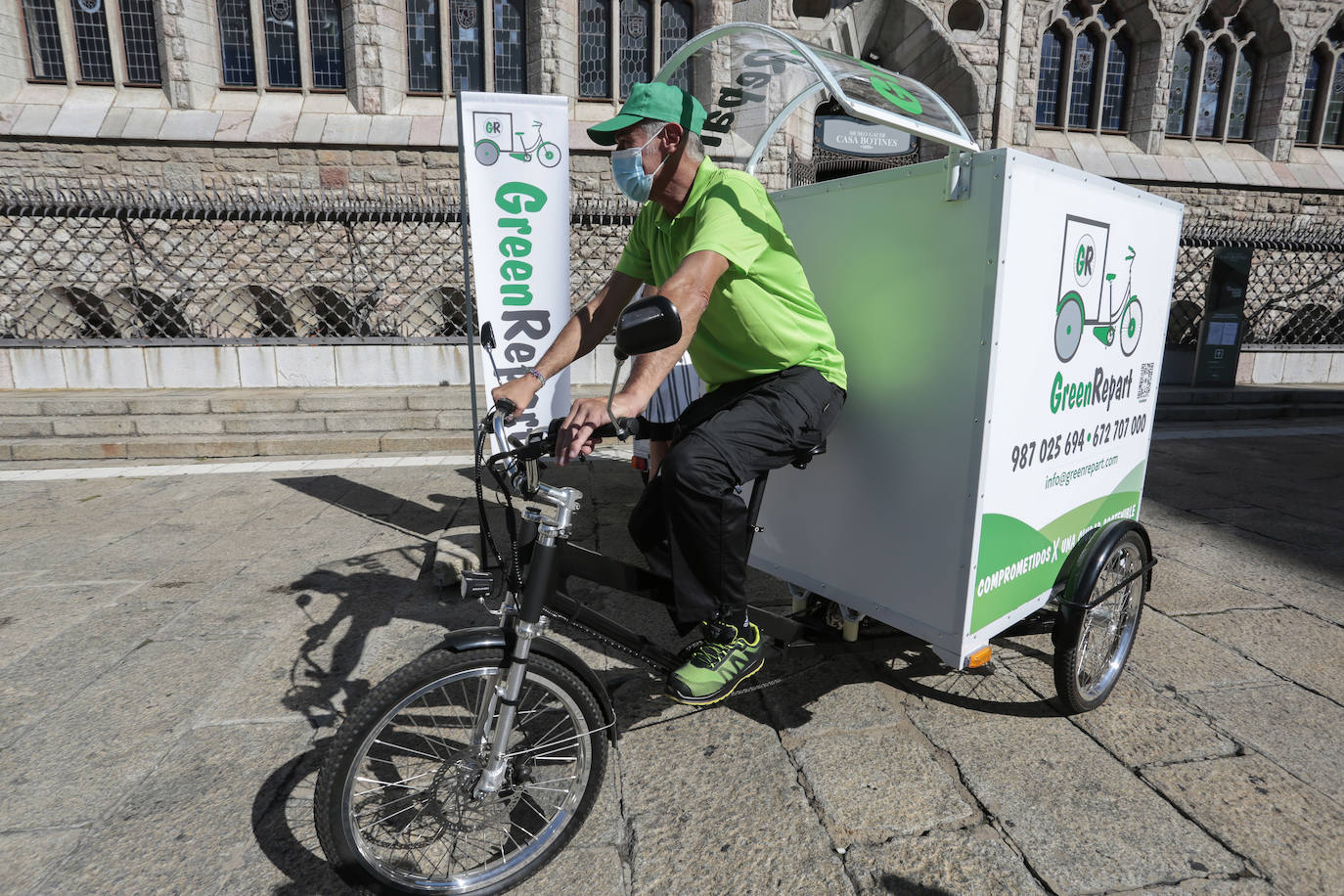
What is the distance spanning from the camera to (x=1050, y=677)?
2916mm

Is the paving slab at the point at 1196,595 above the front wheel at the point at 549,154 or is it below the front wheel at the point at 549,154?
below

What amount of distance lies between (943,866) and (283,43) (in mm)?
15813

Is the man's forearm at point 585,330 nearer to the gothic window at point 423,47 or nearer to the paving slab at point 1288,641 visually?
the paving slab at point 1288,641

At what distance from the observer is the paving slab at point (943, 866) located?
72.3 inches

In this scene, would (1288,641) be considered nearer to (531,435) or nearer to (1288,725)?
(1288,725)

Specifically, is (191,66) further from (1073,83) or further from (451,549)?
(1073,83)

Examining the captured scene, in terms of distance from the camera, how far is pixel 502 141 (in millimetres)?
4438

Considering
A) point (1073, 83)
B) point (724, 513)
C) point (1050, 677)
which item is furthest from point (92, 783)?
point (1073, 83)

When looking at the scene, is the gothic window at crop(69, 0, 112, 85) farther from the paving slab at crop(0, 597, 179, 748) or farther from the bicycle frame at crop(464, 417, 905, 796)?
the bicycle frame at crop(464, 417, 905, 796)

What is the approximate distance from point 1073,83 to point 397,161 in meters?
14.0

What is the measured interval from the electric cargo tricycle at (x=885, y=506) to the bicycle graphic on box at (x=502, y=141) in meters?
1.88

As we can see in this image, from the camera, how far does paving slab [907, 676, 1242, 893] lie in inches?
74.3

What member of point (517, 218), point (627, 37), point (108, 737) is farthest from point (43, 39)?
point (108, 737)

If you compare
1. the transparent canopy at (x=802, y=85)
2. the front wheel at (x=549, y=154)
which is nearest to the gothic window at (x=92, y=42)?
the front wheel at (x=549, y=154)
